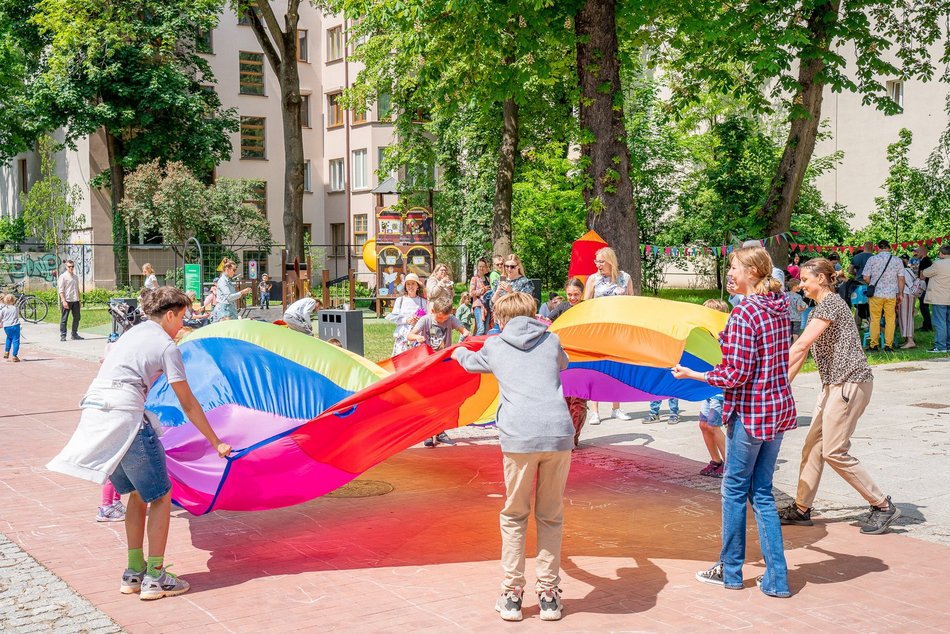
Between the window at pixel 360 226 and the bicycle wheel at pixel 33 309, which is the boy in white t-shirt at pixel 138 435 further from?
the window at pixel 360 226

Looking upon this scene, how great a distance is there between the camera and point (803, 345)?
21.4 ft

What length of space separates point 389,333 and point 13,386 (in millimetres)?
10039

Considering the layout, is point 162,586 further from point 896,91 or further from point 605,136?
point 896,91

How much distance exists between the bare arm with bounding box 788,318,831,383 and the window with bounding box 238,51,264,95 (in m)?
46.2

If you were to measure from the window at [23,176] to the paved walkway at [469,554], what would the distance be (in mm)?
46190

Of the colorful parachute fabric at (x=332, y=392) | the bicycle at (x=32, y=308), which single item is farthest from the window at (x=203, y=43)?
the colorful parachute fabric at (x=332, y=392)

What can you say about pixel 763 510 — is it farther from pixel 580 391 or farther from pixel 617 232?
pixel 617 232

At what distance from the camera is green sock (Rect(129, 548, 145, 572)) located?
229 inches

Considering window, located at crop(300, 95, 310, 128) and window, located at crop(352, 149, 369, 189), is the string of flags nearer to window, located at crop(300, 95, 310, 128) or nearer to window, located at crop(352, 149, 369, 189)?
window, located at crop(352, 149, 369, 189)

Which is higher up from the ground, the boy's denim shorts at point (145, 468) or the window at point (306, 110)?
the window at point (306, 110)

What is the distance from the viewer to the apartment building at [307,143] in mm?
47781

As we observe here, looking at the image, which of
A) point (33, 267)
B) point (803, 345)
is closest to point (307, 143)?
point (33, 267)

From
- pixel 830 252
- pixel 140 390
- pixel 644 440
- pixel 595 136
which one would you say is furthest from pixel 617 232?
pixel 830 252

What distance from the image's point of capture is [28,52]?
4100 centimetres
